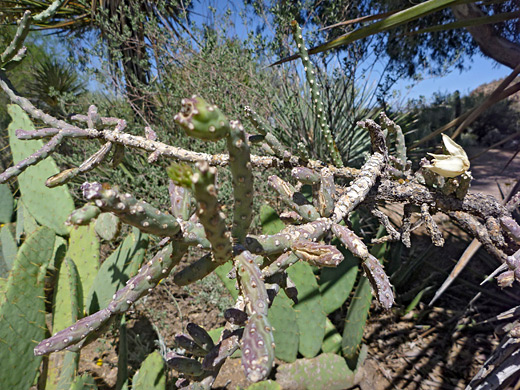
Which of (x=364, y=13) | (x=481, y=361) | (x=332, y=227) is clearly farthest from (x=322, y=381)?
(x=364, y=13)

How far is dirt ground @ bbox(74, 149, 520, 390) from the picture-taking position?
6.43 feet

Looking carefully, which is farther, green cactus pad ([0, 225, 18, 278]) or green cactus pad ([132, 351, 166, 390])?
green cactus pad ([0, 225, 18, 278])

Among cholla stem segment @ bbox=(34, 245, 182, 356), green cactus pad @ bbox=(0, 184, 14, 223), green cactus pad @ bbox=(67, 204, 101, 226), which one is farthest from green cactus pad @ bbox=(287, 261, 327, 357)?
green cactus pad @ bbox=(0, 184, 14, 223)

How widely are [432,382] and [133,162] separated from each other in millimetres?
3306

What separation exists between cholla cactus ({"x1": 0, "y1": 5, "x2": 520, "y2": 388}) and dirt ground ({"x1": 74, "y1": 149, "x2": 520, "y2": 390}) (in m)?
1.35

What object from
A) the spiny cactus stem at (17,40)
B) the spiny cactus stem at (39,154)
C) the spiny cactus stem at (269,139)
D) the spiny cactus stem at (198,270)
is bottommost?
the spiny cactus stem at (198,270)

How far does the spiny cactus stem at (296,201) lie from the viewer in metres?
0.59

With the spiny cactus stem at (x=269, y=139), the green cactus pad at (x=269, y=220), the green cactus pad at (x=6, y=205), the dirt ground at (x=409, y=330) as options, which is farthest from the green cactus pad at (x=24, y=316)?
the green cactus pad at (x=6, y=205)

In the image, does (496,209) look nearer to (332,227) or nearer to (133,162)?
(332,227)

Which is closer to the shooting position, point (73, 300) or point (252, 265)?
point (252, 265)

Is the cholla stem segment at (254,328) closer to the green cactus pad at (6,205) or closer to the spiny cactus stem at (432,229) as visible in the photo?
the spiny cactus stem at (432,229)

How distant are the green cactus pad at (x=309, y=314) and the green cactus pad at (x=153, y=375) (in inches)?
29.9

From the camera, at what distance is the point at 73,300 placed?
163cm

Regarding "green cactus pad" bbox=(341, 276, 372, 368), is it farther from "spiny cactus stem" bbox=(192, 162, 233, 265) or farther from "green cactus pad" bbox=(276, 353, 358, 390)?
"spiny cactus stem" bbox=(192, 162, 233, 265)
